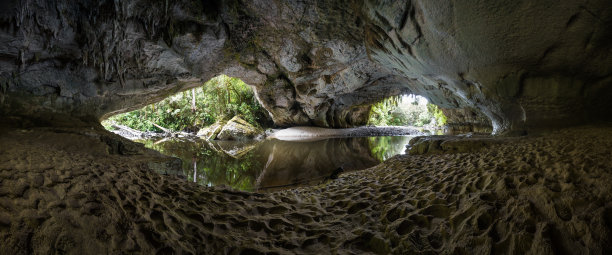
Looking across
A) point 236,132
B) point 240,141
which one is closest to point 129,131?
point 236,132

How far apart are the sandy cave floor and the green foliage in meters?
13.6

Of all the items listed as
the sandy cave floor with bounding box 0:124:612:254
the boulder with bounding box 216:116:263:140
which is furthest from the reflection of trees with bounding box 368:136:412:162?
the boulder with bounding box 216:116:263:140

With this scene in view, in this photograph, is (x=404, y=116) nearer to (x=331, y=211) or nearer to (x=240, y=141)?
(x=240, y=141)

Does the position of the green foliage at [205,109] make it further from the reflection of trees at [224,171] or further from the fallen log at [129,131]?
the reflection of trees at [224,171]

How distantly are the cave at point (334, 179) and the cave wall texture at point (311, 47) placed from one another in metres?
0.03

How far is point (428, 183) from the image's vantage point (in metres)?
3.27

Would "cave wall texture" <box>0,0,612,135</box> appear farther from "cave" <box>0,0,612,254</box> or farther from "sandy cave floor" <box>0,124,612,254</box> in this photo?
"sandy cave floor" <box>0,124,612,254</box>

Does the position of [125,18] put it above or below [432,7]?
below

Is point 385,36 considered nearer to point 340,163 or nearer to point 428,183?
point 340,163

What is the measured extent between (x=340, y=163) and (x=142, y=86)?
5.95 m

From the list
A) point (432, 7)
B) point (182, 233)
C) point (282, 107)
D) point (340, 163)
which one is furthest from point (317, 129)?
point (182, 233)

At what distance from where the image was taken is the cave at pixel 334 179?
175cm

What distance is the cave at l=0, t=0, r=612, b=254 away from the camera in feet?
5.75

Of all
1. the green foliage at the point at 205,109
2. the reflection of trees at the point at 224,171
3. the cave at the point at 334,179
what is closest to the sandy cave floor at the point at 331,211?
the cave at the point at 334,179
